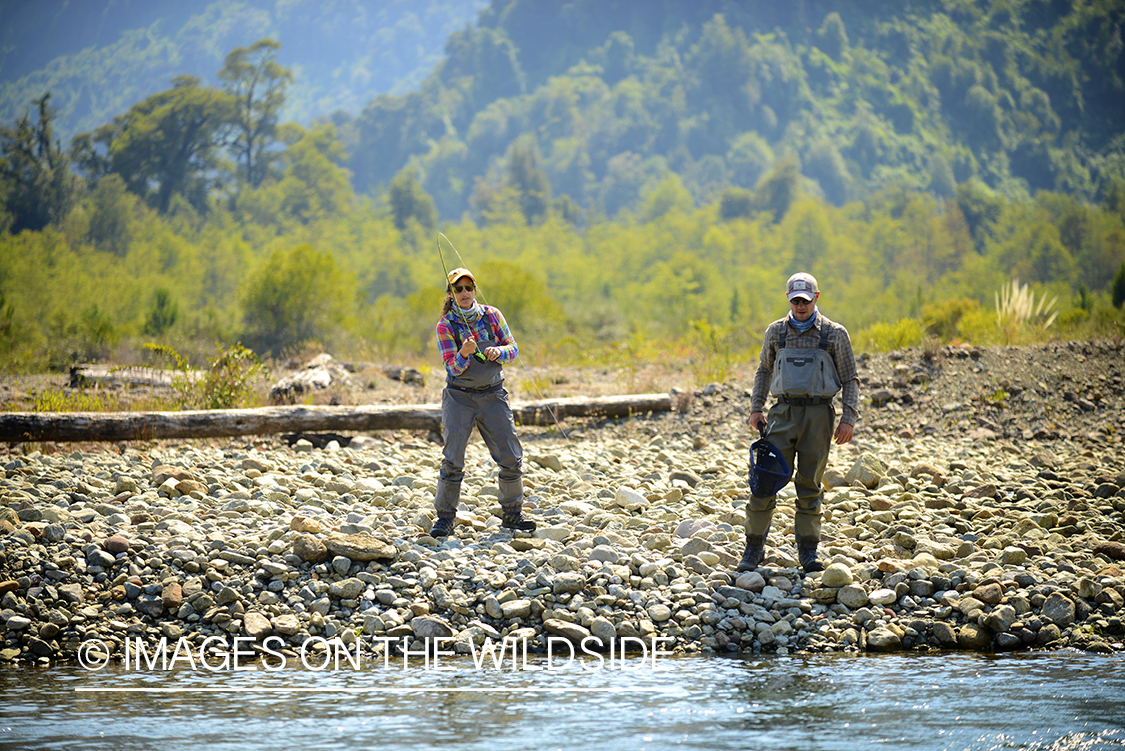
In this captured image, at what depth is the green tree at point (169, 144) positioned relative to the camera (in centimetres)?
6650

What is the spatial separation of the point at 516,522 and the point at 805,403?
7.31ft

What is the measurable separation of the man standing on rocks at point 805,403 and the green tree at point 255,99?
251 feet

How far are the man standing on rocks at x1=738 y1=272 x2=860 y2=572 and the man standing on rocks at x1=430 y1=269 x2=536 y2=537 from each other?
1714 millimetres

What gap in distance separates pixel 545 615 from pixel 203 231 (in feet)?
205

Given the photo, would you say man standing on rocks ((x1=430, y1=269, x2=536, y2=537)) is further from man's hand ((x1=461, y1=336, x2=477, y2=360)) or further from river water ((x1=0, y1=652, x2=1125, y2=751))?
river water ((x1=0, y1=652, x2=1125, y2=751))

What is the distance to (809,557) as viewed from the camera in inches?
215

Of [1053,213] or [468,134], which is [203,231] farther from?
[468,134]

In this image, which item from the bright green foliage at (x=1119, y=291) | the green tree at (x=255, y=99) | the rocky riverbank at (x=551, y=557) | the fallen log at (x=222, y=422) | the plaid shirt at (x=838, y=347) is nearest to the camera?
the rocky riverbank at (x=551, y=557)

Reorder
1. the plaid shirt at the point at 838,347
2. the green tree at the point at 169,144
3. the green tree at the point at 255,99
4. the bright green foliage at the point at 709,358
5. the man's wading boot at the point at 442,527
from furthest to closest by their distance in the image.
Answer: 1. the green tree at the point at 255,99
2. the green tree at the point at 169,144
3. the bright green foliage at the point at 709,358
4. the man's wading boot at the point at 442,527
5. the plaid shirt at the point at 838,347

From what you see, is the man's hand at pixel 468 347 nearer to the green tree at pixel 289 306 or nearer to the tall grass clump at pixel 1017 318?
the tall grass clump at pixel 1017 318

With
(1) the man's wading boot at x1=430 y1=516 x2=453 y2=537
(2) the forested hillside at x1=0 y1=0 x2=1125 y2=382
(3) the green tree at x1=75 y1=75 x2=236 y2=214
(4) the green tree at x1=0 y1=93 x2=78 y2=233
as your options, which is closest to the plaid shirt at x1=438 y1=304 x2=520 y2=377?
(1) the man's wading boot at x1=430 y1=516 x2=453 y2=537

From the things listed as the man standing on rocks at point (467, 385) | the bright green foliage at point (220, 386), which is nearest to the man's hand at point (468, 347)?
the man standing on rocks at point (467, 385)

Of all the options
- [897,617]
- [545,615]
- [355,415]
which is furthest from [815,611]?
[355,415]

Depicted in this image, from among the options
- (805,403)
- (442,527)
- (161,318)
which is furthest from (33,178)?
(805,403)
